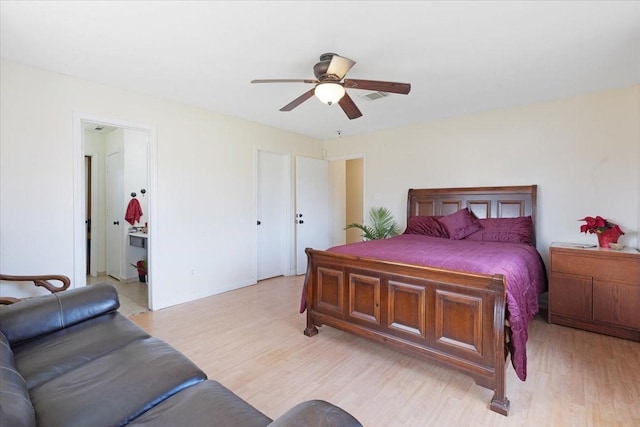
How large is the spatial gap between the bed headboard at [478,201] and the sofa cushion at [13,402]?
4.19m

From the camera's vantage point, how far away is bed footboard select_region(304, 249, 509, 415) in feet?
6.11

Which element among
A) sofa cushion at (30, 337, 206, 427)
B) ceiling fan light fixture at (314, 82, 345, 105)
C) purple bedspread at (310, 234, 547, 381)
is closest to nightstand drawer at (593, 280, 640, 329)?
purple bedspread at (310, 234, 547, 381)

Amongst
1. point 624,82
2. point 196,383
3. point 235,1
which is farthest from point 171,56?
point 624,82

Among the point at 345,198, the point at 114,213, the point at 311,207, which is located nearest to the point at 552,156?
the point at 311,207

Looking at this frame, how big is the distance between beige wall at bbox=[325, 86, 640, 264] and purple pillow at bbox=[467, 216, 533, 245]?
32 centimetres

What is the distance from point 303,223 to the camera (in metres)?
5.28

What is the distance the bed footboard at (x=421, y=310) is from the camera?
1861 millimetres

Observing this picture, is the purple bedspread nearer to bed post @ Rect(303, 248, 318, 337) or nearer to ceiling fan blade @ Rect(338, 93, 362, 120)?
bed post @ Rect(303, 248, 318, 337)

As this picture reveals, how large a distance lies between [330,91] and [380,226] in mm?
2858

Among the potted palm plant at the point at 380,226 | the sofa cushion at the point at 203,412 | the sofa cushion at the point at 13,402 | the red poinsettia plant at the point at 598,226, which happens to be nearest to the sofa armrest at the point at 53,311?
the sofa cushion at the point at 13,402

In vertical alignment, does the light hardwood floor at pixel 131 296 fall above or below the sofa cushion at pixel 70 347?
below

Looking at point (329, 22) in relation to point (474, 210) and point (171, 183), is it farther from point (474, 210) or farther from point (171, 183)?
point (474, 210)

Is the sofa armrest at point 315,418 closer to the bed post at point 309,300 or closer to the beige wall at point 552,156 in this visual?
the bed post at point 309,300

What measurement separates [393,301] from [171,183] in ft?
9.38
